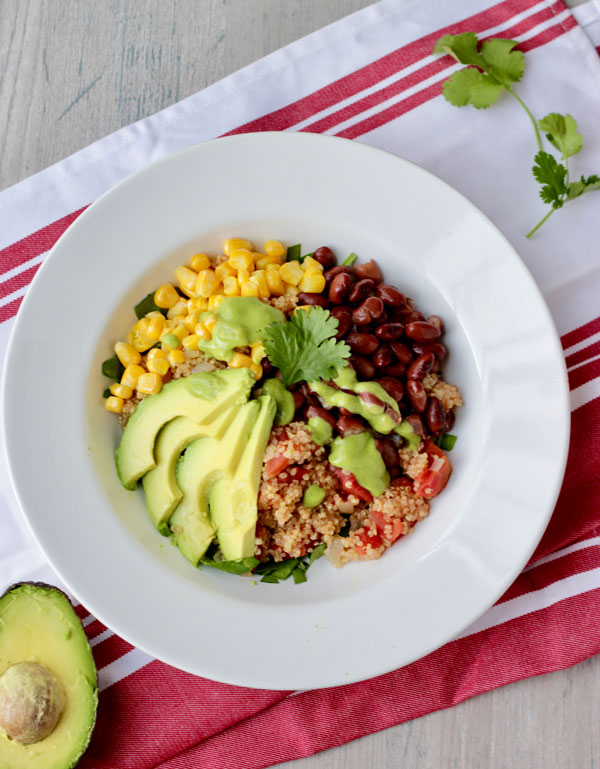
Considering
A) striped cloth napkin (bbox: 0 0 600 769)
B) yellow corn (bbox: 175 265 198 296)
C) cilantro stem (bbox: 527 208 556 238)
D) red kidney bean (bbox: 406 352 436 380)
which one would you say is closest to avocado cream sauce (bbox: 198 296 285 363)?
yellow corn (bbox: 175 265 198 296)

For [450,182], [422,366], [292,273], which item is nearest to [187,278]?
[292,273]

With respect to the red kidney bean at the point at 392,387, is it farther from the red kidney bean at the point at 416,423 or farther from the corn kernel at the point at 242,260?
the corn kernel at the point at 242,260

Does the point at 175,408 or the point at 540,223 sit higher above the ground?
the point at 175,408

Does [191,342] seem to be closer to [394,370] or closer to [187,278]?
[187,278]

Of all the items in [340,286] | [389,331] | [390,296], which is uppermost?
[340,286]

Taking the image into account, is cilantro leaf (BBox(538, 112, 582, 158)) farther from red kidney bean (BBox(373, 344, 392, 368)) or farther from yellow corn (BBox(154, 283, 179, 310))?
yellow corn (BBox(154, 283, 179, 310))

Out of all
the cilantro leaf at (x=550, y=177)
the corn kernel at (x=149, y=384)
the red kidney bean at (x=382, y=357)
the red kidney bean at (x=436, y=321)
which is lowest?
the red kidney bean at (x=436, y=321)

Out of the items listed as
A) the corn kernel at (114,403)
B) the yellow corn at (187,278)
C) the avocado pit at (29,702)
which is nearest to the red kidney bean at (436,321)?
the yellow corn at (187,278)
